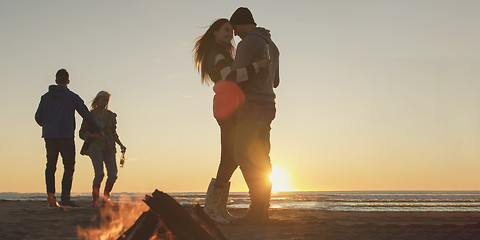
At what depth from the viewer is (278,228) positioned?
4.48 meters

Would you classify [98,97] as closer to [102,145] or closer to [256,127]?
[102,145]

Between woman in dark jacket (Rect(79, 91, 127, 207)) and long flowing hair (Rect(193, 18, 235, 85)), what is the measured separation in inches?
158

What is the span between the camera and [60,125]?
8.04m

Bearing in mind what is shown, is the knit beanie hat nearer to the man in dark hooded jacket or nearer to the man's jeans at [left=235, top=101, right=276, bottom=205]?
the man in dark hooded jacket

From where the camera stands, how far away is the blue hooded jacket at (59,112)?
8.03 meters

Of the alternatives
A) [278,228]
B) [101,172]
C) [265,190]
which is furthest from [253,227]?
[101,172]

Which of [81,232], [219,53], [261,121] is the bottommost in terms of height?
[81,232]

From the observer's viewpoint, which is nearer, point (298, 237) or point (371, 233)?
point (298, 237)

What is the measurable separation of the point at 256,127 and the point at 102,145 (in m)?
5.23

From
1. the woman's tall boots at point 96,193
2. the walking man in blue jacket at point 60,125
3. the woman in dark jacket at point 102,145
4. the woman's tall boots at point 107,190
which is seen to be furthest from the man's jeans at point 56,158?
the woman's tall boots at point 107,190

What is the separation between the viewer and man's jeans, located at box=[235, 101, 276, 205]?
16.5ft

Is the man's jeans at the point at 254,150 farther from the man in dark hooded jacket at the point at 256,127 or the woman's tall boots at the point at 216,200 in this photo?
the woman's tall boots at the point at 216,200

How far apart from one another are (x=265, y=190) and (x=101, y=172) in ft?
17.4

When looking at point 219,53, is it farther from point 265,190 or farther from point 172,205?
point 172,205
